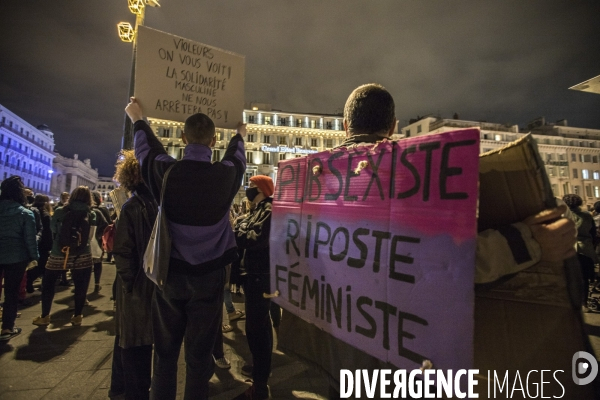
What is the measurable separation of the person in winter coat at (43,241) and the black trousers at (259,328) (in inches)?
245

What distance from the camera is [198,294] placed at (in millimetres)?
2090

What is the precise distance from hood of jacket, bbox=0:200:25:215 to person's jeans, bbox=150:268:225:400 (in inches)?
157

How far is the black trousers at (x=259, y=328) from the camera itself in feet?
8.80

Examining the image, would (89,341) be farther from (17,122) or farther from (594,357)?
(17,122)

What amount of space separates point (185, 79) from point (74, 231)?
11.4 ft

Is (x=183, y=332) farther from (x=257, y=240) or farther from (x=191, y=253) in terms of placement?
(x=257, y=240)

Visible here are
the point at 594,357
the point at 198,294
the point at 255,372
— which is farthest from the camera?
the point at 255,372

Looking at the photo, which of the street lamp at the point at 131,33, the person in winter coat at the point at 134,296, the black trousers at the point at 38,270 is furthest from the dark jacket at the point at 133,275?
the black trousers at the point at 38,270

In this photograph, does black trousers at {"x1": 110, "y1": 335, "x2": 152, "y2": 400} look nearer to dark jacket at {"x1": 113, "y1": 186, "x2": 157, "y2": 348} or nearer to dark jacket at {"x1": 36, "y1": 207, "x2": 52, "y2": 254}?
dark jacket at {"x1": 113, "y1": 186, "x2": 157, "y2": 348}

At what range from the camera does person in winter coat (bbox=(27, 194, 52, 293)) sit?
6422mm

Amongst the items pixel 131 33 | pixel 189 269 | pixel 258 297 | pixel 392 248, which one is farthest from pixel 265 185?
pixel 131 33

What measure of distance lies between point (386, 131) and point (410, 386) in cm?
126

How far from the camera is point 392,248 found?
1344 mm

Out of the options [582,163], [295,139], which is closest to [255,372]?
[295,139]
